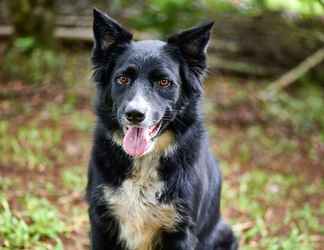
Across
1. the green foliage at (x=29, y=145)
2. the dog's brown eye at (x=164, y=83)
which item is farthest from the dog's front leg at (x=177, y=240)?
the green foliage at (x=29, y=145)

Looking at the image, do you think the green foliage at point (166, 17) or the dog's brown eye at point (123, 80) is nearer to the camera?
the dog's brown eye at point (123, 80)

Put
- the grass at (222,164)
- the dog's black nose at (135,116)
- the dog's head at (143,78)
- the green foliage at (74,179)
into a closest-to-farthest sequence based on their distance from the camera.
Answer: the dog's black nose at (135,116) < the dog's head at (143,78) < the grass at (222,164) < the green foliage at (74,179)

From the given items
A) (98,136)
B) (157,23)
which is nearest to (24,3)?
(157,23)

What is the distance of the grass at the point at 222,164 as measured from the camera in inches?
233

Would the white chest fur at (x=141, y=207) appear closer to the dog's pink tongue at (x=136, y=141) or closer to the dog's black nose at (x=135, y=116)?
the dog's pink tongue at (x=136, y=141)

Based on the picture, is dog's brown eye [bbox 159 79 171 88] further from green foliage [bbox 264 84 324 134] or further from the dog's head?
green foliage [bbox 264 84 324 134]

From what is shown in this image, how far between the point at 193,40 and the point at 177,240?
151cm

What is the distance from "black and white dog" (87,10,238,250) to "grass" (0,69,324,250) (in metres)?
1.10

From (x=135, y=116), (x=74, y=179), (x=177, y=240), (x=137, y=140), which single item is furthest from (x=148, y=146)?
(x=74, y=179)

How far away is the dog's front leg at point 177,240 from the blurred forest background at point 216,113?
134cm

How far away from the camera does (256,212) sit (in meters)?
6.88

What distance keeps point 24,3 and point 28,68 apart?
104 cm

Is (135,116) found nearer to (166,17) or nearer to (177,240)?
(177,240)

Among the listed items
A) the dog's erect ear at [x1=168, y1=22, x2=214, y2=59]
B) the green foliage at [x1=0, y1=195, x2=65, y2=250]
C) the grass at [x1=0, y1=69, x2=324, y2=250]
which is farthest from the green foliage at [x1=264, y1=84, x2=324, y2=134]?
the dog's erect ear at [x1=168, y1=22, x2=214, y2=59]
